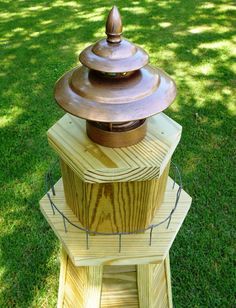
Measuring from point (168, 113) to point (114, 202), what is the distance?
2.03 metres

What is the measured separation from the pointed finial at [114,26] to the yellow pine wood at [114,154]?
30 centimetres

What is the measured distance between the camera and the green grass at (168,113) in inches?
80.0

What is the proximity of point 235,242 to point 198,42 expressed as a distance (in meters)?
2.50

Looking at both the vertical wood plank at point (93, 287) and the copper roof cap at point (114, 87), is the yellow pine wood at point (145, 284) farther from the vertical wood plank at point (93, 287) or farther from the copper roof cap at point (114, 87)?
the copper roof cap at point (114, 87)

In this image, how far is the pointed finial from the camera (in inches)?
32.9

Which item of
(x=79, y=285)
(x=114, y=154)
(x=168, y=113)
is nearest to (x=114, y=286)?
(x=79, y=285)

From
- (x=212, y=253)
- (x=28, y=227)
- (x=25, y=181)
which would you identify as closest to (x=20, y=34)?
(x=25, y=181)

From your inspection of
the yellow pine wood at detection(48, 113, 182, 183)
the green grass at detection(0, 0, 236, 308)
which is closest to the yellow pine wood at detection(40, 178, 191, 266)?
the yellow pine wood at detection(48, 113, 182, 183)

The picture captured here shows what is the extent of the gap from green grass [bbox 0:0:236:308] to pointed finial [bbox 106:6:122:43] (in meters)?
1.54

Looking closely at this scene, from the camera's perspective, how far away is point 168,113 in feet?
9.78

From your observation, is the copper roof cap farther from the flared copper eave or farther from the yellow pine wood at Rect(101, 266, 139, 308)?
the yellow pine wood at Rect(101, 266, 139, 308)

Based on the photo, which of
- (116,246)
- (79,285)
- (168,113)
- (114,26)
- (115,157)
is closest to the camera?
(114,26)

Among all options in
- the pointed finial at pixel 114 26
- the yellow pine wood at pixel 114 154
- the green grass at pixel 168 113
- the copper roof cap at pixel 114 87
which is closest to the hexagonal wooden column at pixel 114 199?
the yellow pine wood at pixel 114 154

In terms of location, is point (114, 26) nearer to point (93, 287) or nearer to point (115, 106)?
point (115, 106)
